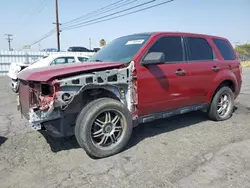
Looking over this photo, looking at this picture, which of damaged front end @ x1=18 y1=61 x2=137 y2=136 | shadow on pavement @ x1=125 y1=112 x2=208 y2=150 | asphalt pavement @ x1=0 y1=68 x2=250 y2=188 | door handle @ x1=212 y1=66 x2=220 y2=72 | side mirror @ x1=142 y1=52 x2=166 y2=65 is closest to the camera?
asphalt pavement @ x1=0 y1=68 x2=250 y2=188

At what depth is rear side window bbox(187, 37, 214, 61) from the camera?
4601mm

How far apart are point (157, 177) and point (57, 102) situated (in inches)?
64.2

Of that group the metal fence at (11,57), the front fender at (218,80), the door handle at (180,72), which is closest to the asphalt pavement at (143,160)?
the front fender at (218,80)

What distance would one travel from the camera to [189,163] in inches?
127

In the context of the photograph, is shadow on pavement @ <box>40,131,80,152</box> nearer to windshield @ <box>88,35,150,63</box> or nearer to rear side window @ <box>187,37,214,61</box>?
windshield @ <box>88,35,150,63</box>

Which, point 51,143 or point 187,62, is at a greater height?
point 187,62

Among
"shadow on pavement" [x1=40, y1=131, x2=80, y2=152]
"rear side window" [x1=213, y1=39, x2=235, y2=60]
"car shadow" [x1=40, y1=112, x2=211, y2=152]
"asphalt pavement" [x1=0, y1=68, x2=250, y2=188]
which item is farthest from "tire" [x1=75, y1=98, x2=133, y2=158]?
"rear side window" [x1=213, y1=39, x2=235, y2=60]

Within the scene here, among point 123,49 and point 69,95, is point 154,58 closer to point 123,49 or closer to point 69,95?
point 123,49

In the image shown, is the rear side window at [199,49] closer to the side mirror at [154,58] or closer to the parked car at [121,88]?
the parked car at [121,88]

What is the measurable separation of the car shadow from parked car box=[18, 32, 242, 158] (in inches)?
19.1

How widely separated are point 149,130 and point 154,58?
Answer: 1.65 m

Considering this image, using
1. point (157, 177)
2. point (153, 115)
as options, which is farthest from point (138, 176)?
point (153, 115)

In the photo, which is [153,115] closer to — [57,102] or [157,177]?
[157,177]

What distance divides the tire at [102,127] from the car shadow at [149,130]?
320mm
